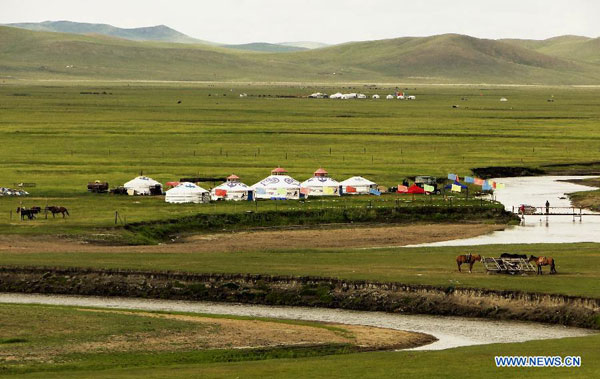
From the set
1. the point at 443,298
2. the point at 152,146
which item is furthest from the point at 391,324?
the point at 152,146

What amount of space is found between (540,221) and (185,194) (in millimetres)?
31129

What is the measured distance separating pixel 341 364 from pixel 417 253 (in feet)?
118

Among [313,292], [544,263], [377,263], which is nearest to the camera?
[313,292]

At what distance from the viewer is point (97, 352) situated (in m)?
52.0

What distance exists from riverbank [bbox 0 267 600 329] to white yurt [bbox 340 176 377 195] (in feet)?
155

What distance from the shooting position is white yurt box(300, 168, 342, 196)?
115812 millimetres

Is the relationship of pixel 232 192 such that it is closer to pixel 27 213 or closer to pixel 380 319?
pixel 27 213

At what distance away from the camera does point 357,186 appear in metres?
118

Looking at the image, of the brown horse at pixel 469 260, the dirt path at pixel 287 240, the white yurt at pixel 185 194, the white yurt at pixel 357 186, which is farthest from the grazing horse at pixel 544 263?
the white yurt at pixel 357 186

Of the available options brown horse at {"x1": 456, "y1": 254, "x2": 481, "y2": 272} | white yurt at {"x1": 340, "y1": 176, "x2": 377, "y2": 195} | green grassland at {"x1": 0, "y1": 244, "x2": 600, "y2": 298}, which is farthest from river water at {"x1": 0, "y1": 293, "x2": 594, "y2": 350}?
white yurt at {"x1": 340, "y1": 176, "x2": 377, "y2": 195}

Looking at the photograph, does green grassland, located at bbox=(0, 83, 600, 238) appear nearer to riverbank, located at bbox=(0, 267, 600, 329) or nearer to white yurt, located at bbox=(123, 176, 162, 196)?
white yurt, located at bbox=(123, 176, 162, 196)

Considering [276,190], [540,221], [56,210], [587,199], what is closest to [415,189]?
[276,190]
